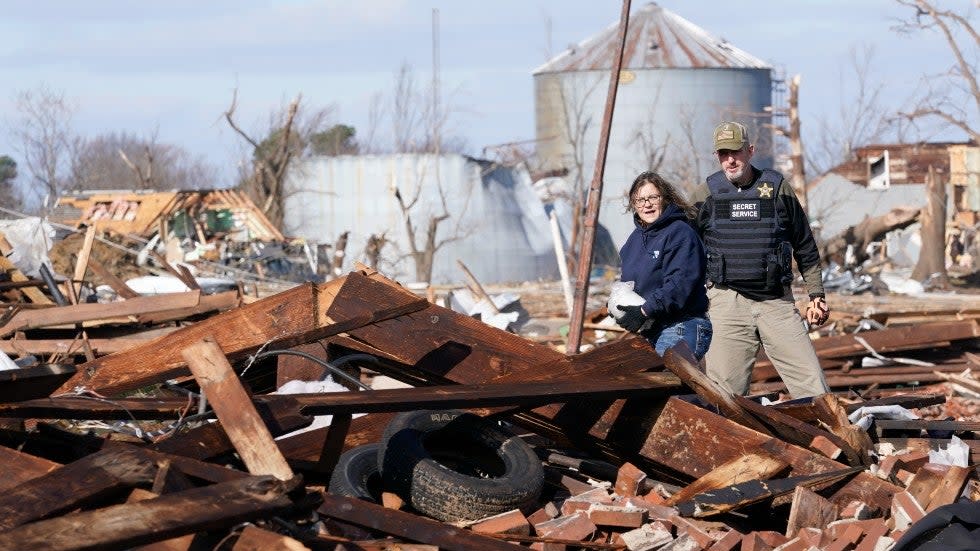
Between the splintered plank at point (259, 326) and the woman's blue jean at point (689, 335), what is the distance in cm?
123

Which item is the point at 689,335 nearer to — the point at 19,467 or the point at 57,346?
the point at 19,467

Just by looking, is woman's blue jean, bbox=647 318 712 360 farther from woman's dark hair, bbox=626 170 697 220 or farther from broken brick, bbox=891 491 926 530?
broken brick, bbox=891 491 926 530

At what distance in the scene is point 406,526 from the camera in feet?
13.8

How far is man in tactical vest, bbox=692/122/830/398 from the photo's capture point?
Result: 655 cm

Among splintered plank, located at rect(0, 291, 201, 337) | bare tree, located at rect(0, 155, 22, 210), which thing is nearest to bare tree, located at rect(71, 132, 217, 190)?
bare tree, located at rect(0, 155, 22, 210)

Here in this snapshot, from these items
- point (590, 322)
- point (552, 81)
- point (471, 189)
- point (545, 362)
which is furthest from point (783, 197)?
point (552, 81)

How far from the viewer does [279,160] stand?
40.4 meters

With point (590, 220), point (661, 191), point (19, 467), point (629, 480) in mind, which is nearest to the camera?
point (19, 467)

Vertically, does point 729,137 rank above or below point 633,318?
above

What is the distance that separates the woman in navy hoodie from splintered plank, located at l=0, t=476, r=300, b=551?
8.87ft

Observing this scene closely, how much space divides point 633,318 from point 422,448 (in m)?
1.57

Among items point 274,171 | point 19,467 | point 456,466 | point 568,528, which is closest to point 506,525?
point 568,528

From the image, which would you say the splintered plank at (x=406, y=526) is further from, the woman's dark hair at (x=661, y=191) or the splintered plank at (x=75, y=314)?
the splintered plank at (x=75, y=314)

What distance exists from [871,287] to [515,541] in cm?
2242
